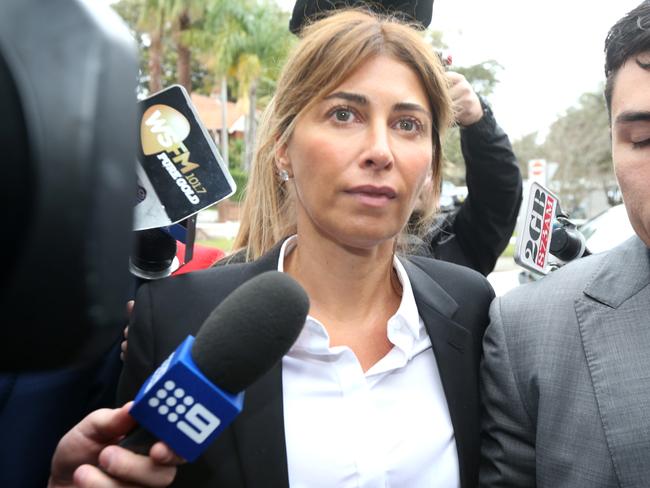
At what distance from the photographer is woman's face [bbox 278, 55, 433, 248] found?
5.45ft

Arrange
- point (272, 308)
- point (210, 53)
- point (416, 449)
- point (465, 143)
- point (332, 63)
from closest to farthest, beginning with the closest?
1. point (272, 308)
2. point (416, 449)
3. point (332, 63)
4. point (465, 143)
5. point (210, 53)

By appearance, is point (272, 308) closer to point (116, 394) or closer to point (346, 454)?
point (346, 454)

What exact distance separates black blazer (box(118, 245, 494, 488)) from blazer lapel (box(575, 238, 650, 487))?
304 mm

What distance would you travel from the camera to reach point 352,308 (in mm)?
1822

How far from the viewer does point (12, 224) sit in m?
0.44

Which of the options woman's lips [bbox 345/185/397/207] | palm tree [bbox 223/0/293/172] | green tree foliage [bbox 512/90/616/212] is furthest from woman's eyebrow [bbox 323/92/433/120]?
green tree foliage [bbox 512/90/616/212]

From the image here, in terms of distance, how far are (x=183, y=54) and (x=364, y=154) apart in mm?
22343

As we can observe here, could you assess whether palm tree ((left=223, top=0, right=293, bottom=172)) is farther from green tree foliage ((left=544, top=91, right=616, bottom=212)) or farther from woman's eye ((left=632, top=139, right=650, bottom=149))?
woman's eye ((left=632, top=139, right=650, bottom=149))

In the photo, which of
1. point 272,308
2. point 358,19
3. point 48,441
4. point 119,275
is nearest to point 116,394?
point 48,441

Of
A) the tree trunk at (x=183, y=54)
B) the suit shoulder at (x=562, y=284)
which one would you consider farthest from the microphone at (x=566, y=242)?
the tree trunk at (x=183, y=54)

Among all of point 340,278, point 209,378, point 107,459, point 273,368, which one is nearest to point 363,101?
point 340,278

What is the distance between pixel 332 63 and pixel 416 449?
94cm

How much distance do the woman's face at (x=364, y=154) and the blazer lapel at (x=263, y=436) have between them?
1.36ft

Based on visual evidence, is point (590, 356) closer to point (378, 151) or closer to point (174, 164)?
point (378, 151)
